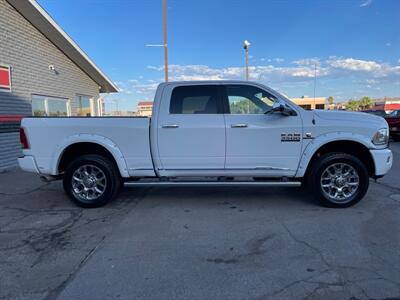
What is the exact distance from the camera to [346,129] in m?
A: 5.18

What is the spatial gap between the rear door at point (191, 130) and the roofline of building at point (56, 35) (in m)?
7.59

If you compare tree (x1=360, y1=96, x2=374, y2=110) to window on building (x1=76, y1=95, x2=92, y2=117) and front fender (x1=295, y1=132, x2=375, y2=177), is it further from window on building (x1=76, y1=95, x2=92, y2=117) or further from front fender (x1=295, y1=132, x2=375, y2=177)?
front fender (x1=295, y1=132, x2=375, y2=177)

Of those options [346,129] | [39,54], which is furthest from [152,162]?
[39,54]

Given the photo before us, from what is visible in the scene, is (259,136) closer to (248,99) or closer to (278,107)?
(278,107)

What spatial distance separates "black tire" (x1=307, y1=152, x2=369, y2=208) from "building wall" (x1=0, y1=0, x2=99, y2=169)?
28.9 ft

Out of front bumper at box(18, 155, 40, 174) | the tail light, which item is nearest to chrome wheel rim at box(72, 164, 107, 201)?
front bumper at box(18, 155, 40, 174)

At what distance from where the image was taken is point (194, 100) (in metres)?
5.48

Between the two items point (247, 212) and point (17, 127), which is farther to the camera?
point (17, 127)

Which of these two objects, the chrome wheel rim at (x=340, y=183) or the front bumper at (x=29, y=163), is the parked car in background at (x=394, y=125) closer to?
the chrome wheel rim at (x=340, y=183)

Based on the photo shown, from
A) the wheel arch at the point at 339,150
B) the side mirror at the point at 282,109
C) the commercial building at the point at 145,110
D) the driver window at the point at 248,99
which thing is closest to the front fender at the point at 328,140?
the wheel arch at the point at 339,150

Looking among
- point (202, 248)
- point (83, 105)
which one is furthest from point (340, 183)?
point (83, 105)

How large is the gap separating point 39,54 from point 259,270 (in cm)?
1152

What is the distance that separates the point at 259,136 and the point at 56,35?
9.97 metres

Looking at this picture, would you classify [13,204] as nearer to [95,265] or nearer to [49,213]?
[49,213]
